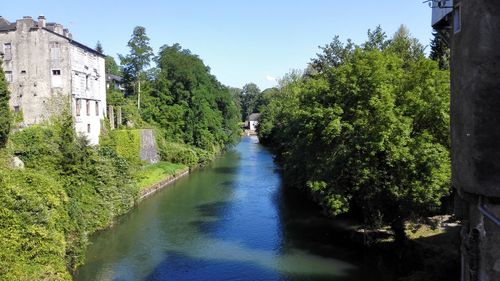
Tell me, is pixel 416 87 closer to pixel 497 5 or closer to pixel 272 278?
pixel 272 278

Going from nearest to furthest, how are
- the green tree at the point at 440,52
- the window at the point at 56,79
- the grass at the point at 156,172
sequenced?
the window at the point at 56,79
the grass at the point at 156,172
the green tree at the point at 440,52

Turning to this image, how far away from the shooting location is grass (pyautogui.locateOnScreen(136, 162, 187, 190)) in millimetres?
44031

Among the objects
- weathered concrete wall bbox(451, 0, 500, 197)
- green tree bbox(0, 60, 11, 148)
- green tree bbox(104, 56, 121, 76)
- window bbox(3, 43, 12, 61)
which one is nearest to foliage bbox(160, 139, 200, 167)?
window bbox(3, 43, 12, 61)

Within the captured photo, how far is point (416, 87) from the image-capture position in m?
23.6

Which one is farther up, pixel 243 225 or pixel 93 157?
pixel 93 157

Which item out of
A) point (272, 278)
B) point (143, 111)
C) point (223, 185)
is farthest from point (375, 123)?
point (143, 111)

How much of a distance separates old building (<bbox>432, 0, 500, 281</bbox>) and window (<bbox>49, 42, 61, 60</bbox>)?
115 feet

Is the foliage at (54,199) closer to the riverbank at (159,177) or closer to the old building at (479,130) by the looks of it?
the riverbank at (159,177)

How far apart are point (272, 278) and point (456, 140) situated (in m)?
16.6

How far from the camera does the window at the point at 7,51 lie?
36875mm

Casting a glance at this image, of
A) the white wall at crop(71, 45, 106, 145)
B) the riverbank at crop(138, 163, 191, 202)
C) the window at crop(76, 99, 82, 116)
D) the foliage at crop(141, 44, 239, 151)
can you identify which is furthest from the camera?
the foliage at crop(141, 44, 239, 151)

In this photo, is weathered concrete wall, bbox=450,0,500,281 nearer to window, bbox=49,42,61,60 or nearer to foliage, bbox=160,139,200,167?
window, bbox=49,42,61,60

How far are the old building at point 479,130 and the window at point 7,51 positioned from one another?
37.2 m

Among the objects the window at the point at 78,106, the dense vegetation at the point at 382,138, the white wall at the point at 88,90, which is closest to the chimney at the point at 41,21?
the white wall at the point at 88,90
